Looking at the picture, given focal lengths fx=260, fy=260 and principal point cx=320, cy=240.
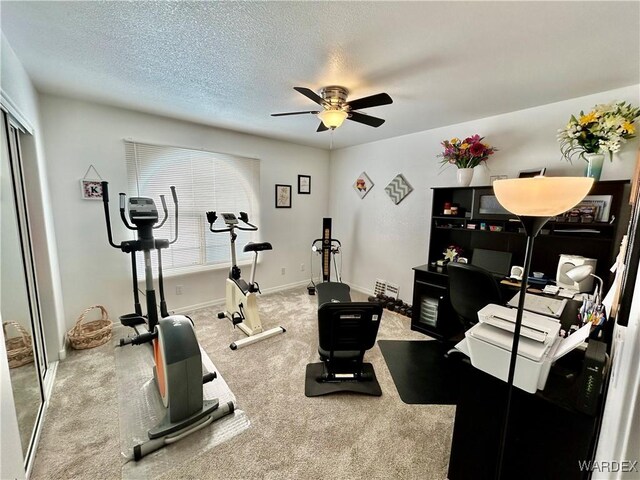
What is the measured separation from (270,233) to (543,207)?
3549mm

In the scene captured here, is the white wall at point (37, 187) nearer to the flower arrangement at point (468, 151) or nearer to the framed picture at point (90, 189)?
the framed picture at point (90, 189)

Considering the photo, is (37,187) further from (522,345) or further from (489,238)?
(489,238)

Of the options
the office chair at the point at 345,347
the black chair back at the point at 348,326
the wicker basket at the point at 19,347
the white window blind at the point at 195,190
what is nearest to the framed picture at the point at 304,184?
the white window blind at the point at 195,190

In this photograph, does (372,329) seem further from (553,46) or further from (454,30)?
(553,46)

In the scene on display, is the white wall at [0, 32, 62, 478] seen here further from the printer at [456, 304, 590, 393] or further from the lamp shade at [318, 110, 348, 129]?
the printer at [456, 304, 590, 393]

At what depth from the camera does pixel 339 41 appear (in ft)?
4.98

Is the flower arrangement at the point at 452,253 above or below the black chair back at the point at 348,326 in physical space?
above

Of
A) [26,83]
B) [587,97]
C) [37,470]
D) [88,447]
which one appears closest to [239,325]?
[88,447]

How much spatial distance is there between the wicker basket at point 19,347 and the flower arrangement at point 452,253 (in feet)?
11.7

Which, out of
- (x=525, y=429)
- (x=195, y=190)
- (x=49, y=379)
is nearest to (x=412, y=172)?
(x=195, y=190)

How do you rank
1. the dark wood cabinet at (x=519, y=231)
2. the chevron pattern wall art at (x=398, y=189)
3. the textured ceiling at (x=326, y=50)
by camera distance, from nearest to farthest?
the textured ceiling at (x=326, y=50)
the dark wood cabinet at (x=519, y=231)
the chevron pattern wall art at (x=398, y=189)

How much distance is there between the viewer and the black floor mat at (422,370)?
2.04 metres

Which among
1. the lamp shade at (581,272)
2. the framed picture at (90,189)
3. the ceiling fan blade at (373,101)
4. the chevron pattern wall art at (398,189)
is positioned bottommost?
the lamp shade at (581,272)

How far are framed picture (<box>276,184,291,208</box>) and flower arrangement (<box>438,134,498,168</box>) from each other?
2303mm
